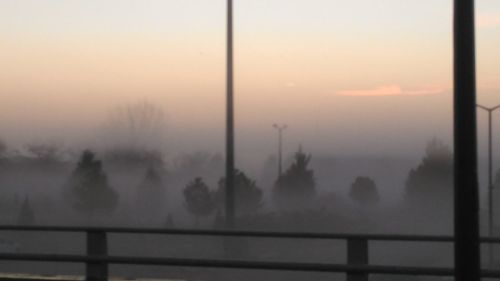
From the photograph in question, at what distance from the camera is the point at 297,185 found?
3438cm

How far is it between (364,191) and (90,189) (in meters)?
9.02

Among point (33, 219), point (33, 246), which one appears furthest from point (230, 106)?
point (33, 219)

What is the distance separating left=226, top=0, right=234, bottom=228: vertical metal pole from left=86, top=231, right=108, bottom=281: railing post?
9.13 metres

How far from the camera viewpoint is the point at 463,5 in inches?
295

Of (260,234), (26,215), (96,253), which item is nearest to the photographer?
(260,234)

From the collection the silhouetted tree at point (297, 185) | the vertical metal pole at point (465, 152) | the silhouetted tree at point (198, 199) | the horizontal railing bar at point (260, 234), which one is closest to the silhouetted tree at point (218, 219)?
the silhouetted tree at point (198, 199)

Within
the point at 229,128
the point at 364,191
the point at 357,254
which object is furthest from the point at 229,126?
the point at 364,191

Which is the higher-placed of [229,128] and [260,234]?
[229,128]

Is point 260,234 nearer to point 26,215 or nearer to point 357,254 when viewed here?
point 357,254

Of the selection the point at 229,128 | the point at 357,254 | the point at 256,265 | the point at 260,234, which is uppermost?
the point at 229,128

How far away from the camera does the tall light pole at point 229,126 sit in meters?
21.6

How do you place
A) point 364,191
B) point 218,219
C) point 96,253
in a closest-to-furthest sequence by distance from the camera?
point 96,253
point 218,219
point 364,191

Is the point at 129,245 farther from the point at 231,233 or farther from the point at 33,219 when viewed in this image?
the point at 231,233

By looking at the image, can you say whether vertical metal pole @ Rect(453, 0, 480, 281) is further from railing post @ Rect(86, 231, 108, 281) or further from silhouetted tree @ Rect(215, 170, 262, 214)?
silhouetted tree @ Rect(215, 170, 262, 214)
